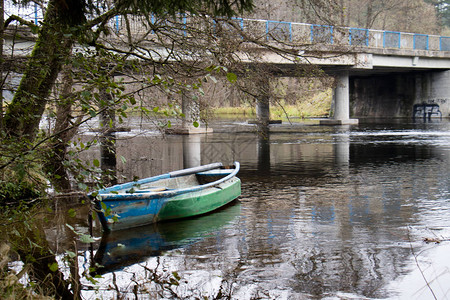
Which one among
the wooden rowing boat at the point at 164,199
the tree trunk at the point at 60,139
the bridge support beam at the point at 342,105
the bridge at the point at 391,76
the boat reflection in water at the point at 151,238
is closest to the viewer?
the tree trunk at the point at 60,139

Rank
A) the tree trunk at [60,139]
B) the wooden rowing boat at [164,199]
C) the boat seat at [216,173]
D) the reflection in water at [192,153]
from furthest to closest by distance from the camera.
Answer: the reflection in water at [192,153]
the boat seat at [216,173]
the wooden rowing boat at [164,199]
the tree trunk at [60,139]

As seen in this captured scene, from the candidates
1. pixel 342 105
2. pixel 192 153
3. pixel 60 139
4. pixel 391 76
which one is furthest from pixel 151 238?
pixel 391 76

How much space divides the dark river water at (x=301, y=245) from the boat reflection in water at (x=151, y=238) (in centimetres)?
2

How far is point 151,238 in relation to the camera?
27.9ft

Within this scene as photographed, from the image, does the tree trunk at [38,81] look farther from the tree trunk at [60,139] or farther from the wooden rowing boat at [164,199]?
the wooden rowing boat at [164,199]

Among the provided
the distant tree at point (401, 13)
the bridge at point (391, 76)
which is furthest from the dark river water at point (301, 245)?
the distant tree at point (401, 13)

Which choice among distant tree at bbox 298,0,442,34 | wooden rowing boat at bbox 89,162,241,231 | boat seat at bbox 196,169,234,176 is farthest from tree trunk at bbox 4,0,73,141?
distant tree at bbox 298,0,442,34

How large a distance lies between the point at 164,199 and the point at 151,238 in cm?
100

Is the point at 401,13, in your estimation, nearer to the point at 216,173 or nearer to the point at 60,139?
the point at 216,173

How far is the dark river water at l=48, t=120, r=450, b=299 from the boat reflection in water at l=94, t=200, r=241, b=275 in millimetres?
17

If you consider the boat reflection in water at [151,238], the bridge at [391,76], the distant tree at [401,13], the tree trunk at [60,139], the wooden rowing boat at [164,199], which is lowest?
the boat reflection in water at [151,238]

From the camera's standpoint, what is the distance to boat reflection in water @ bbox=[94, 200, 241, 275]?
7.41 meters

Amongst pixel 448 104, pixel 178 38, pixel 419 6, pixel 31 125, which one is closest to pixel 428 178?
pixel 178 38

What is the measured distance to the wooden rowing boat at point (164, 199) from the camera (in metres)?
8.66
